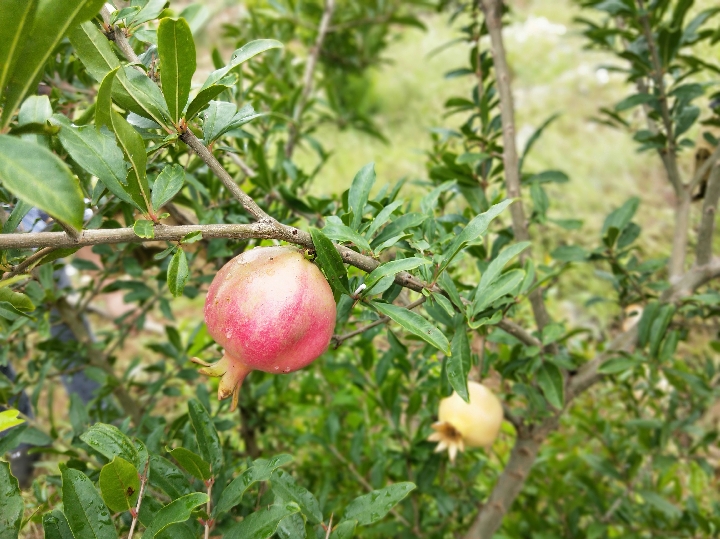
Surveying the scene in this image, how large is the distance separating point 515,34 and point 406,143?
2.10 metres

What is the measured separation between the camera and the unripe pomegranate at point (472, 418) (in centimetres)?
94

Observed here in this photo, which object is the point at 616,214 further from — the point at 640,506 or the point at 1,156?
the point at 1,156

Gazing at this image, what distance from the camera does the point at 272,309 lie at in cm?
47

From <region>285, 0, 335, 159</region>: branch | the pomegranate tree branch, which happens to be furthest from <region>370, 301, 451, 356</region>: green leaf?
<region>285, 0, 335, 159</region>: branch

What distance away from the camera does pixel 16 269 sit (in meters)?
0.45

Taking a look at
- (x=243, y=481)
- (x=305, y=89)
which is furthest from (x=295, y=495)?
(x=305, y=89)

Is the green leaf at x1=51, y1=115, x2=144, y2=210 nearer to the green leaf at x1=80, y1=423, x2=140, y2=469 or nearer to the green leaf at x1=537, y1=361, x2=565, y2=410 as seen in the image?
the green leaf at x1=80, y1=423, x2=140, y2=469

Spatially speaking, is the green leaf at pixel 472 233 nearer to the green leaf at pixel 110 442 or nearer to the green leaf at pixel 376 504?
the green leaf at pixel 376 504

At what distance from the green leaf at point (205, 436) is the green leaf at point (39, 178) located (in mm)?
294

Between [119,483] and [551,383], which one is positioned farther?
[551,383]

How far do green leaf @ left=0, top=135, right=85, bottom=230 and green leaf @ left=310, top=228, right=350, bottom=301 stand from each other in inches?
7.5

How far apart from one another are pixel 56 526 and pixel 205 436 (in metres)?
0.15

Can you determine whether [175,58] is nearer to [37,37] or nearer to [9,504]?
[37,37]

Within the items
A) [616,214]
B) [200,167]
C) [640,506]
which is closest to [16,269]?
[200,167]
